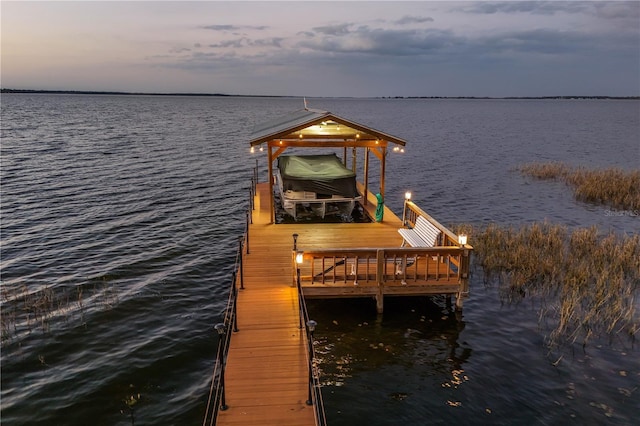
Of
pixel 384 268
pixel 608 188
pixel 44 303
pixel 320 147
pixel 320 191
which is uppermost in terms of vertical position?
pixel 320 147

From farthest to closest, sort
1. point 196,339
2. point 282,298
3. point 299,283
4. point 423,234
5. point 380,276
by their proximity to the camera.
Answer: point 423,234
point 196,339
point 380,276
point 282,298
point 299,283

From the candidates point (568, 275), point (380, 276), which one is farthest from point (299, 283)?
point (568, 275)

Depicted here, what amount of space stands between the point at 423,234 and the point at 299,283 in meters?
5.57

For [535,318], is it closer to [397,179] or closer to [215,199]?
[215,199]

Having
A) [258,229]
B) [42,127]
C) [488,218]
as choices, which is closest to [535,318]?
[258,229]

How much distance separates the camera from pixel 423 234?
16094mm

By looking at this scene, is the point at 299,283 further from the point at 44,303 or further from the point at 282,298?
the point at 44,303

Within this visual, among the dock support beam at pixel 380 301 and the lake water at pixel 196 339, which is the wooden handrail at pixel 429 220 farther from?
the dock support beam at pixel 380 301

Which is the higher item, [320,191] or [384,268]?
[320,191]

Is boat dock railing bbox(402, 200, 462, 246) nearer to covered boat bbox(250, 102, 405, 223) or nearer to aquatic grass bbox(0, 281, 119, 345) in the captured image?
covered boat bbox(250, 102, 405, 223)

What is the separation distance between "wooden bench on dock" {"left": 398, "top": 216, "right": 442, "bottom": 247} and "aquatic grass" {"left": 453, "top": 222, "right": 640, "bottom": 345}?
3.77m

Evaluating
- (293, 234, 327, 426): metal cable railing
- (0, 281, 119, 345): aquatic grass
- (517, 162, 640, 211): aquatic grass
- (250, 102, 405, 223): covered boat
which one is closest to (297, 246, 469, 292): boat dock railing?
(293, 234, 327, 426): metal cable railing

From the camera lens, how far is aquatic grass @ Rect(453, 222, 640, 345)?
46.0 feet

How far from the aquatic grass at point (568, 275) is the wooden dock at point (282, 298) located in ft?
12.2
